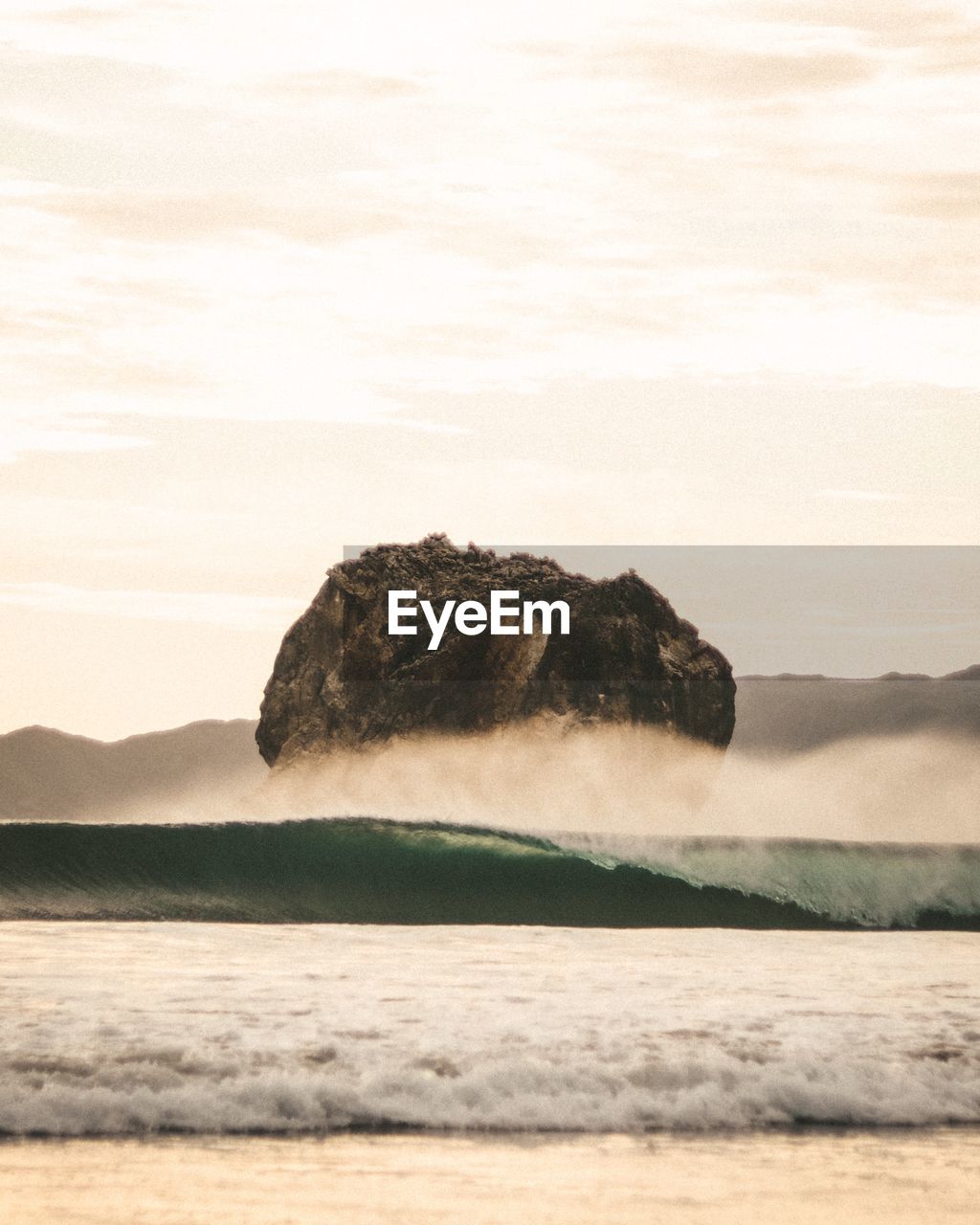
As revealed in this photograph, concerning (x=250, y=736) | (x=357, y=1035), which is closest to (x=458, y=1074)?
(x=357, y=1035)

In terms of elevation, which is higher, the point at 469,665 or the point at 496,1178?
the point at 469,665

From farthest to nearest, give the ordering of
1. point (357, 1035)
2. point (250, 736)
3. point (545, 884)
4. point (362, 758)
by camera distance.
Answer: point (250, 736)
point (362, 758)
point (545, 884)
point (357, 1035)

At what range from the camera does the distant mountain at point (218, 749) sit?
37.2m

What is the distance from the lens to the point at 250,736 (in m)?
42.8

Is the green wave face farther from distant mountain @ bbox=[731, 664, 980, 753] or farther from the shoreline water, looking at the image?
distant mountain @ bbox=[731, 664, 980, 753]

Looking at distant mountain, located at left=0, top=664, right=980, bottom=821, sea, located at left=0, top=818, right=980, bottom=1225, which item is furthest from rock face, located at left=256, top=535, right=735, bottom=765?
sea, located at left=0, top=818, right=980, bottom=1225

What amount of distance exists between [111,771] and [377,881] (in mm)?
33494

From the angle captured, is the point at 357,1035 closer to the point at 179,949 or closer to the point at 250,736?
the point at 179,949

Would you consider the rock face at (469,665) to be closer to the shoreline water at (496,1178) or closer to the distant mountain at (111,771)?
the distant mountain at (111,771)

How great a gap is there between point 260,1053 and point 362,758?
82.4 ft

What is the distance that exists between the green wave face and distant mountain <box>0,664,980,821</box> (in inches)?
704

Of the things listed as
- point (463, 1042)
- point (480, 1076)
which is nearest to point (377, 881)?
point (463, 1042)

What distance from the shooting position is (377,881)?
14914mm

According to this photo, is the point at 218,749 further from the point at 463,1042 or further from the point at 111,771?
the point at 463,1042
